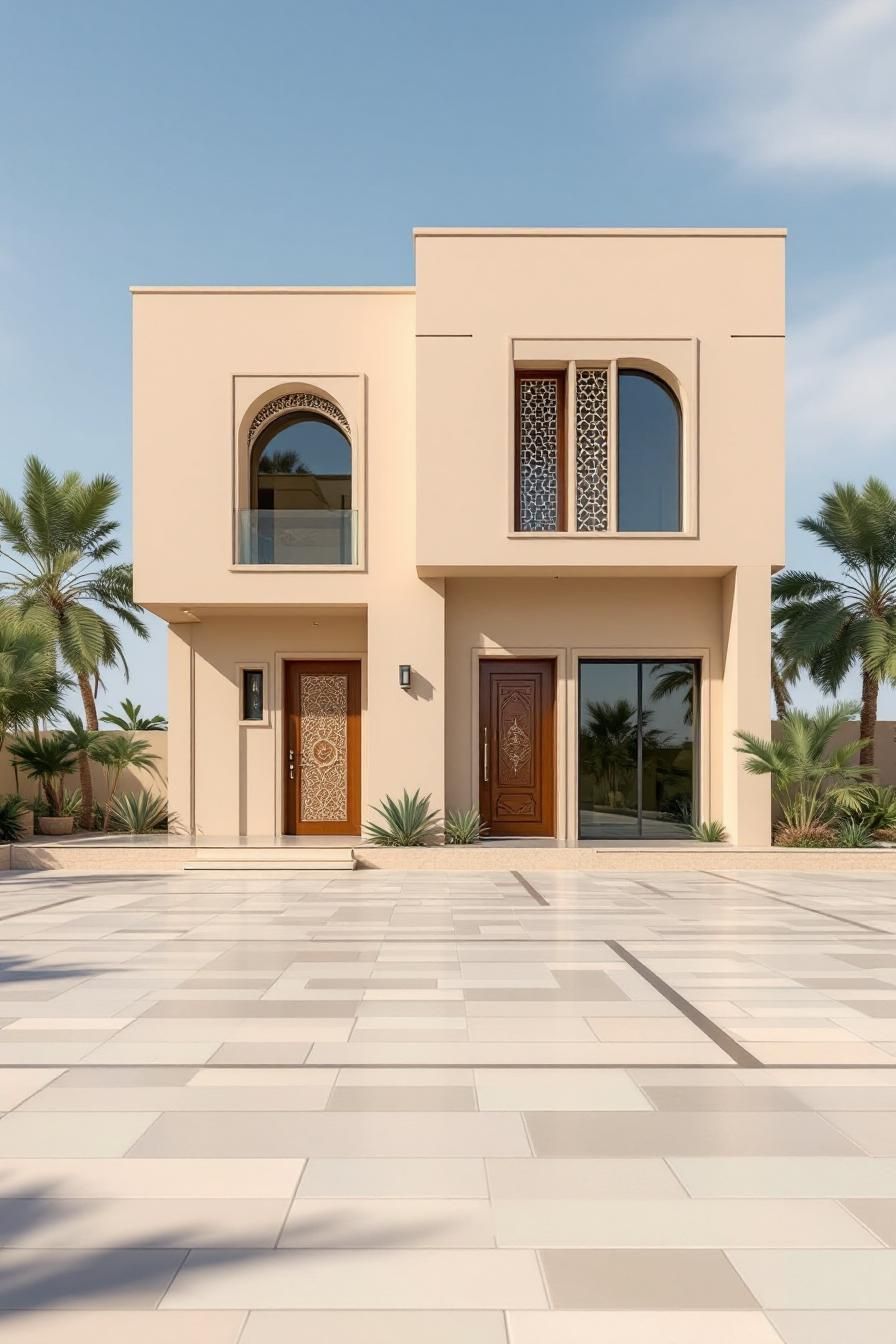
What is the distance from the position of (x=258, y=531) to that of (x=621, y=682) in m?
5.57

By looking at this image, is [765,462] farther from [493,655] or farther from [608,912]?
[608,912]

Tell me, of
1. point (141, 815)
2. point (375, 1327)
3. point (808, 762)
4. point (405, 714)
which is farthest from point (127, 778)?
point (375, 1327)

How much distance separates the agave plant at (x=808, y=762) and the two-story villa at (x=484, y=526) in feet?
1.45

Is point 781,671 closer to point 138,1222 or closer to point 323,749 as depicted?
point 323,749

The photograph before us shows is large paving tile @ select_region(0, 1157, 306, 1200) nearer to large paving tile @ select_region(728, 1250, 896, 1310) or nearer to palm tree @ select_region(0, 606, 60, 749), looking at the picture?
large paving tile @ select_region(728, 1250, 896, 1310)

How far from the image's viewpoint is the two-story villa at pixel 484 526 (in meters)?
12.6

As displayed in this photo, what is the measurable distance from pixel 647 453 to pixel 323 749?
6366 millimetres

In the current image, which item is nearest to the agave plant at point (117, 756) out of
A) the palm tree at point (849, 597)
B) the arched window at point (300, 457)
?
the arched window at point (300, 457)

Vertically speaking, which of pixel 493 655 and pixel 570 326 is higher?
pixel 570 326

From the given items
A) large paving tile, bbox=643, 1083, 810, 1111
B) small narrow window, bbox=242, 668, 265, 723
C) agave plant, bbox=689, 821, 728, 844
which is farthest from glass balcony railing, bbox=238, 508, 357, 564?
large paving tile, bbox=643, 1083, 810, 1111

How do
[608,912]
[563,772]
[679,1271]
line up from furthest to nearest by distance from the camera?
[563,772] → [608,912] → [679,1271]

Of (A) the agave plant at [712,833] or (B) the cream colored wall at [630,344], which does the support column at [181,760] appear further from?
(A) the agave plant at [712,833]

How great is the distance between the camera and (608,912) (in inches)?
335

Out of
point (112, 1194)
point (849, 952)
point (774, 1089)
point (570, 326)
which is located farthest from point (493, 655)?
point (112, 1194)
